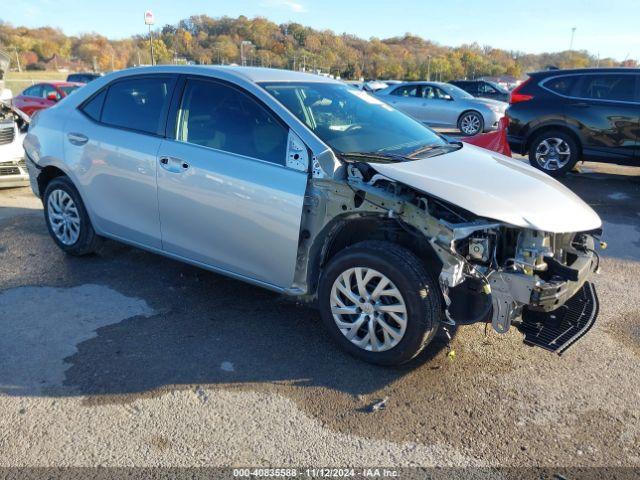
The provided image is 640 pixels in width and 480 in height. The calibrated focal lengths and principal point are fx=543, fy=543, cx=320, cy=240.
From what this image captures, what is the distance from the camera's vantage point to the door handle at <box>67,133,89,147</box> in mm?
4656

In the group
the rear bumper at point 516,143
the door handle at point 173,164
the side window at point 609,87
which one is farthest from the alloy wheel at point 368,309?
the side window at point 609,87

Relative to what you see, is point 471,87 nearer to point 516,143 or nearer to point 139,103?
point 516,143

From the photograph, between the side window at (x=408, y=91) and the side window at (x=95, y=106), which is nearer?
the side window at (x=95, y=106)

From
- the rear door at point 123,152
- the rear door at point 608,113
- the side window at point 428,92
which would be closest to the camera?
the rear door at point 123,152

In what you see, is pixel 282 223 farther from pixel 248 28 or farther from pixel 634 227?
pixel 248 28

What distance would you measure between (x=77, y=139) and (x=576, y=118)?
7572 millimetres

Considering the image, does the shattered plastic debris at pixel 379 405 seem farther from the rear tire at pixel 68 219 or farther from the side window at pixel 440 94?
the side window at pixel 440 94

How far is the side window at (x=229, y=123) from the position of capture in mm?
3656

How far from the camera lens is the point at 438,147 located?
4211 millimetres

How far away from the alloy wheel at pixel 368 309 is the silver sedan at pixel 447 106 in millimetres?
12774

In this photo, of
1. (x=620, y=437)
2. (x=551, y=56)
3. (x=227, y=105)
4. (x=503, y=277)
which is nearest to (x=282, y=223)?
(x=227, y=105)

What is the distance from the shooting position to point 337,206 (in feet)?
11.1

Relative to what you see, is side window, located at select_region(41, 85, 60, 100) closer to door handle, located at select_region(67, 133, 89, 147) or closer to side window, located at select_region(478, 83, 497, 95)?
door handle, located at select_region(67, 133, 89, 147)

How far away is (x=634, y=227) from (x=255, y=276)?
5.16m
